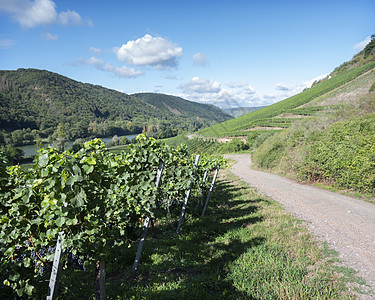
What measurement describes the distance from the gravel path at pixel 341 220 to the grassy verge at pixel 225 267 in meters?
0.45

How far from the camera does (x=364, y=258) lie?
4.16m

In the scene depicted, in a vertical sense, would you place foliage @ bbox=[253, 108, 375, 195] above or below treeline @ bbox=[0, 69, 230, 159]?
below

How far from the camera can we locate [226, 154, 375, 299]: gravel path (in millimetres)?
4139

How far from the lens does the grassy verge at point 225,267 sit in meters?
3.09

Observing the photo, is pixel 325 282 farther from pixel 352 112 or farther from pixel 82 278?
pixel 352 112

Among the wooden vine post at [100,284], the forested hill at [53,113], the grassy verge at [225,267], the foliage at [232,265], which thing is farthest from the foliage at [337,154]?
the forested hill at [53,113]

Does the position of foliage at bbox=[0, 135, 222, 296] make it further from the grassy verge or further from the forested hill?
the forested hill

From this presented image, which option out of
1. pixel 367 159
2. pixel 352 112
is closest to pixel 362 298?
pixel 367 159

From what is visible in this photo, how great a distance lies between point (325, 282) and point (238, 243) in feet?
6.08

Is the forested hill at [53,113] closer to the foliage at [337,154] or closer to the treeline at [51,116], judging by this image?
the treeline at [51,116]

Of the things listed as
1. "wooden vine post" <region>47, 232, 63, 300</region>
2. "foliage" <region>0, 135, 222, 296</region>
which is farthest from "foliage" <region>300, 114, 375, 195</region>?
"wooden vine post" <region>47, 232, 63, 300</region>

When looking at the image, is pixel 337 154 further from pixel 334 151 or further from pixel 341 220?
pixel 341 220

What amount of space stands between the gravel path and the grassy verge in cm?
45

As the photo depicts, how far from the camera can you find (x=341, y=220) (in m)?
6.38
